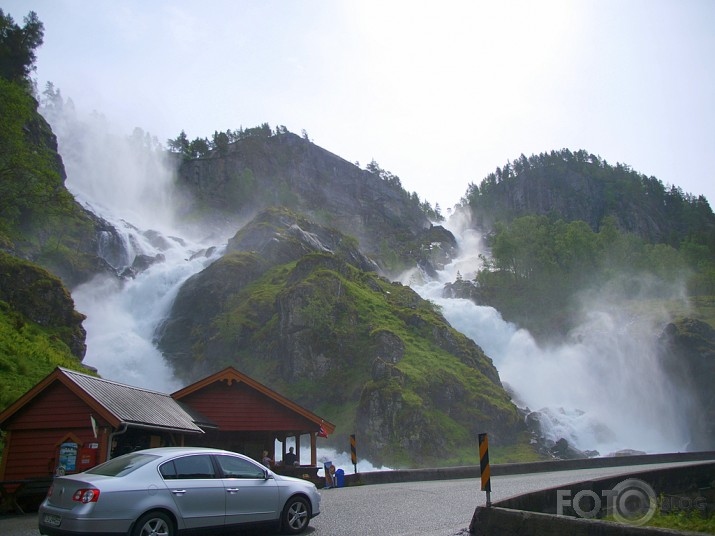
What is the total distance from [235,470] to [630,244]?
107 metres

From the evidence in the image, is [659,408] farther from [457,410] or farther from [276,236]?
[276,236]

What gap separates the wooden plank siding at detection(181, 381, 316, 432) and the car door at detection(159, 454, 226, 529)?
1408 cm

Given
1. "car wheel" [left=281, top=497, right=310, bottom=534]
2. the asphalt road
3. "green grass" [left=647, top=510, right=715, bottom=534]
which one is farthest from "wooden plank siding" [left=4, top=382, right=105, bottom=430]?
"green grass" [left=647, top=510, right=715, bottom=534]

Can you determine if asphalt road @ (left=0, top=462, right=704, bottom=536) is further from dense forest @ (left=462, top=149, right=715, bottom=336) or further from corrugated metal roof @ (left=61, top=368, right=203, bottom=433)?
dense forest @ (left=462, top=149, right=715, bottom=336)

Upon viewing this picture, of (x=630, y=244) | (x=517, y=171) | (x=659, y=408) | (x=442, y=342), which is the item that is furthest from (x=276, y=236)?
(x=517, y=171)

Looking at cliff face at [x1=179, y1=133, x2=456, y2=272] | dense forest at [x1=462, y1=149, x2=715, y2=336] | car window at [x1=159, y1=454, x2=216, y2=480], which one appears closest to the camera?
car window at [x1=159, y1=454, x2=216, y2=480]

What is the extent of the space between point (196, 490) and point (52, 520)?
6.92ft

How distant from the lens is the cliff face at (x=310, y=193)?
128125mm

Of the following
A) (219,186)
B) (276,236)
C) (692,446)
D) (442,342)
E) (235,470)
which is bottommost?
(692,446)

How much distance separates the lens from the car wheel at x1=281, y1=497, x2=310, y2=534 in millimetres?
10367

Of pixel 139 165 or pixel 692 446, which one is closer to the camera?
pixel 692 446

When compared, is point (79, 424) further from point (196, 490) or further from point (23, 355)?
point (23, 355)

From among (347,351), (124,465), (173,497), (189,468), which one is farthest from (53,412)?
(347,351)

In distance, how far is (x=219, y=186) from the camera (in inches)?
5236
